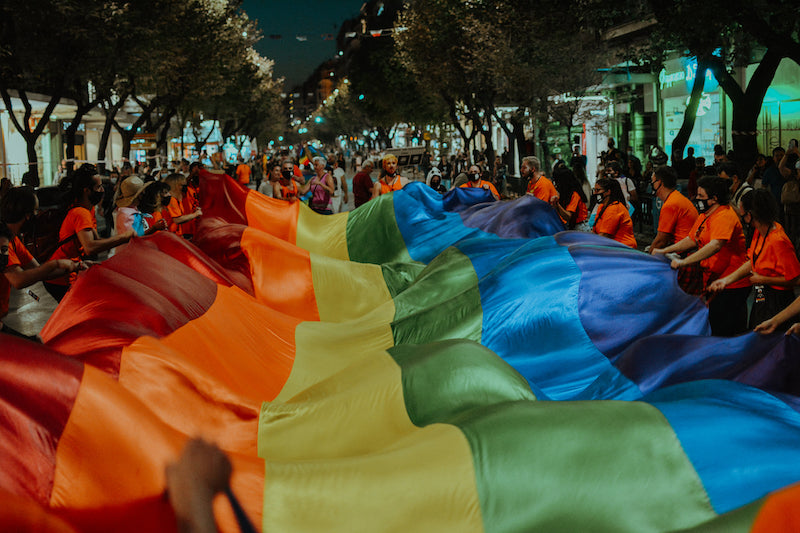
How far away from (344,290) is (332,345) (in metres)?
1.93

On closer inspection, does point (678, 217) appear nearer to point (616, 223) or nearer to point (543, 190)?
point (616, 223)

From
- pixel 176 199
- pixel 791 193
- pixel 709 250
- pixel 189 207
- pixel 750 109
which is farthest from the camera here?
pixel 750 109

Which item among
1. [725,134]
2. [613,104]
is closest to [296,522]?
[725,134]

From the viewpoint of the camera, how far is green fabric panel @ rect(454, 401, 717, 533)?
10.9 feet

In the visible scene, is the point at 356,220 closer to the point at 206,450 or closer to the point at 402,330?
the point at 402,330

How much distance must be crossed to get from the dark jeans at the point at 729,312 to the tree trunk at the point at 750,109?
30.0 ft

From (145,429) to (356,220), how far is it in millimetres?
8262

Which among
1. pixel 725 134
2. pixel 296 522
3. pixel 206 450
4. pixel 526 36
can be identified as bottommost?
pixel 296 522

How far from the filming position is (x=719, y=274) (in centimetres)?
777

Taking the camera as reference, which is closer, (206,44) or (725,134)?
(725,134)

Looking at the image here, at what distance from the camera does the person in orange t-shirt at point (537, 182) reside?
41.4 feet

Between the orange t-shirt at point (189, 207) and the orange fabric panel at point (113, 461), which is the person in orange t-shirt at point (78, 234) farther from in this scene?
the orange fabric panel at point (113, 461)

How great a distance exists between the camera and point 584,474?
11.2 ft

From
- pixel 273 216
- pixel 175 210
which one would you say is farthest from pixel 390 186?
pixel 175 210
